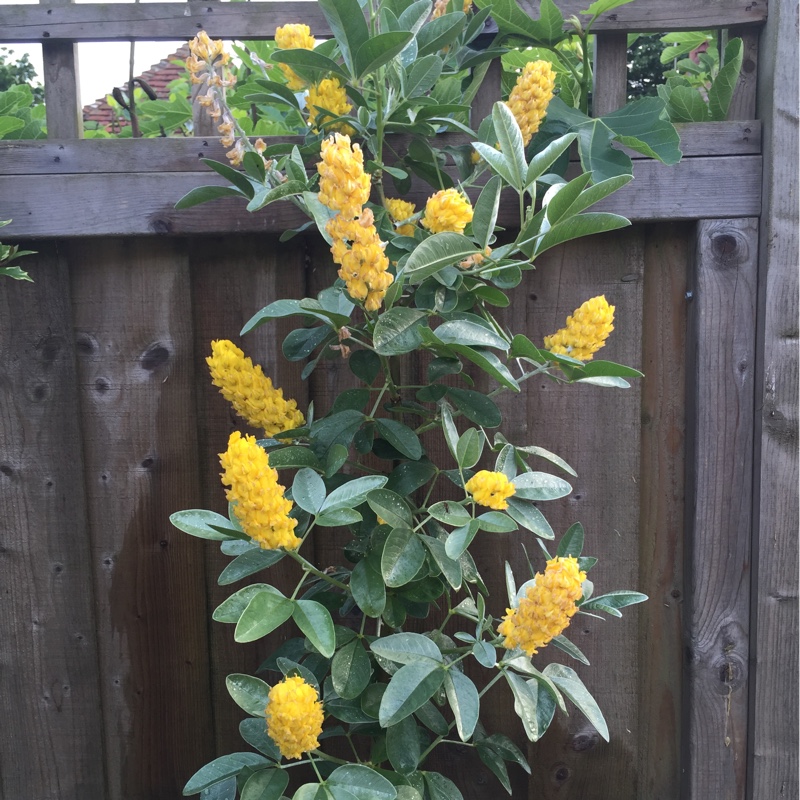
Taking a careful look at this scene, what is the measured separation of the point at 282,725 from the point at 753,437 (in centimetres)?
101

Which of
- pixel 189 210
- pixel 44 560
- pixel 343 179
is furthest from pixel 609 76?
pixel 44 560

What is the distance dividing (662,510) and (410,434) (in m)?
0.61

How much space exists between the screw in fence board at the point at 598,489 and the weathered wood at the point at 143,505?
670mm

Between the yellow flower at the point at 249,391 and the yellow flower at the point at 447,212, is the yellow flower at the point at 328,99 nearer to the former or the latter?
the yellow flower at the point at 447,212

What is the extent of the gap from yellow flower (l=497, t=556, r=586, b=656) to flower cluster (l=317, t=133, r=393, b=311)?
0.42 meters

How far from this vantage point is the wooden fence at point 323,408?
130 centimetres

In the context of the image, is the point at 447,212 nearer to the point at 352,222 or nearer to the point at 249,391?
the point at 352,222

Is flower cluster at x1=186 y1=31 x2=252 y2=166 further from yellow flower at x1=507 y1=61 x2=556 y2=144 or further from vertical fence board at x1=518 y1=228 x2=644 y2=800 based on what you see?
vertical fence board at x1=518 y1=228 x2=644 y2=800

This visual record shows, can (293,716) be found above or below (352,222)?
below

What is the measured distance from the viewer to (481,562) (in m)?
1.41

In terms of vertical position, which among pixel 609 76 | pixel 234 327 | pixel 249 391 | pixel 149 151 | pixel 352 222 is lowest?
pixel 249 391

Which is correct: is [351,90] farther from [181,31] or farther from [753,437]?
[753,437]

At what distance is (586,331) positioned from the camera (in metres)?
1.05

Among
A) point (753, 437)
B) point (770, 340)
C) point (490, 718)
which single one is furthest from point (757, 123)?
point (490, 718)
